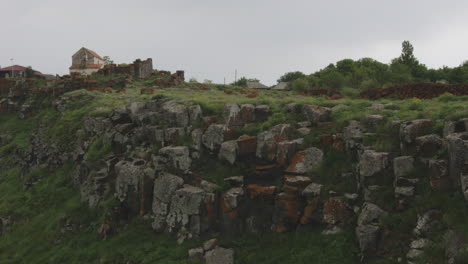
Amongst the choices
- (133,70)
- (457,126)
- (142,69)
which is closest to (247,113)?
(457,126)

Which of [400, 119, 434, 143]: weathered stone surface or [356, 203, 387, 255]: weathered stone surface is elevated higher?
[400, 119, 434, 143]: weathered stone surface

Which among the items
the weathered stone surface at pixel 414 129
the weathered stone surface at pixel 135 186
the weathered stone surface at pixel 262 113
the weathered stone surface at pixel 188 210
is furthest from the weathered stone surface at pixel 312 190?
the weathered stone surface at pixel 135 186

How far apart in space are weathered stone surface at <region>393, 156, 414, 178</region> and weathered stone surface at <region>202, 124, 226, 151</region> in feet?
26.7

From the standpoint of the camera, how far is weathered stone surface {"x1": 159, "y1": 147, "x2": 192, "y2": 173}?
730 inches

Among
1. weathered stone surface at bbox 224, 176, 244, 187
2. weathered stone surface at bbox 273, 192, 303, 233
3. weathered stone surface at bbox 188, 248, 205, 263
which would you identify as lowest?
weathered stone surface at bbox 188, 248, 205, 263

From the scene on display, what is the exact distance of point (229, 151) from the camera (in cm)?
1794

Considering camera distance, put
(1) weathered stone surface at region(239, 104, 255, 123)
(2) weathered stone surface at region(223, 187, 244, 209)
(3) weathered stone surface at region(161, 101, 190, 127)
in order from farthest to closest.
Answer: (3) weathered stone surface at region(161, 101, 190, 127)
(1) weathered stone surface at region(239, 104, 255, 123)
(2) weathered stone surface at region(223, 187, 244, 209)

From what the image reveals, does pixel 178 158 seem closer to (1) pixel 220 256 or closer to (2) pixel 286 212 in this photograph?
(1) pixel 220 256

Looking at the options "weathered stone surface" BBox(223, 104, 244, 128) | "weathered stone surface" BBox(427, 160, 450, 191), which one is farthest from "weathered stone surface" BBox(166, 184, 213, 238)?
"weathered stone surface" BBox(427, 160, 450, 191)

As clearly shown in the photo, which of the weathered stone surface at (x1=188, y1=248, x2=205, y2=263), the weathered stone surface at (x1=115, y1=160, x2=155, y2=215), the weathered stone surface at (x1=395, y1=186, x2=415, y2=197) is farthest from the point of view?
the weathered stone surface at (x1=115, y1=160, x2=155, y2=215)

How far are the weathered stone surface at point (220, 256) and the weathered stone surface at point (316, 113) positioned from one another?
21.9 feet

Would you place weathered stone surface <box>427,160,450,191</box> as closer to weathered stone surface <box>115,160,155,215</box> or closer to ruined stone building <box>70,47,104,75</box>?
weathered stone surface <box>115,160,155,215</box>

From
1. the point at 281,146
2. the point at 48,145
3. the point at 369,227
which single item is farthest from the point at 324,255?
the point at 48,145

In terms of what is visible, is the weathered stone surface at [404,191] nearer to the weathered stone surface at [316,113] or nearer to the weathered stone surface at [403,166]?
the weathered stone surface at [403,166]
